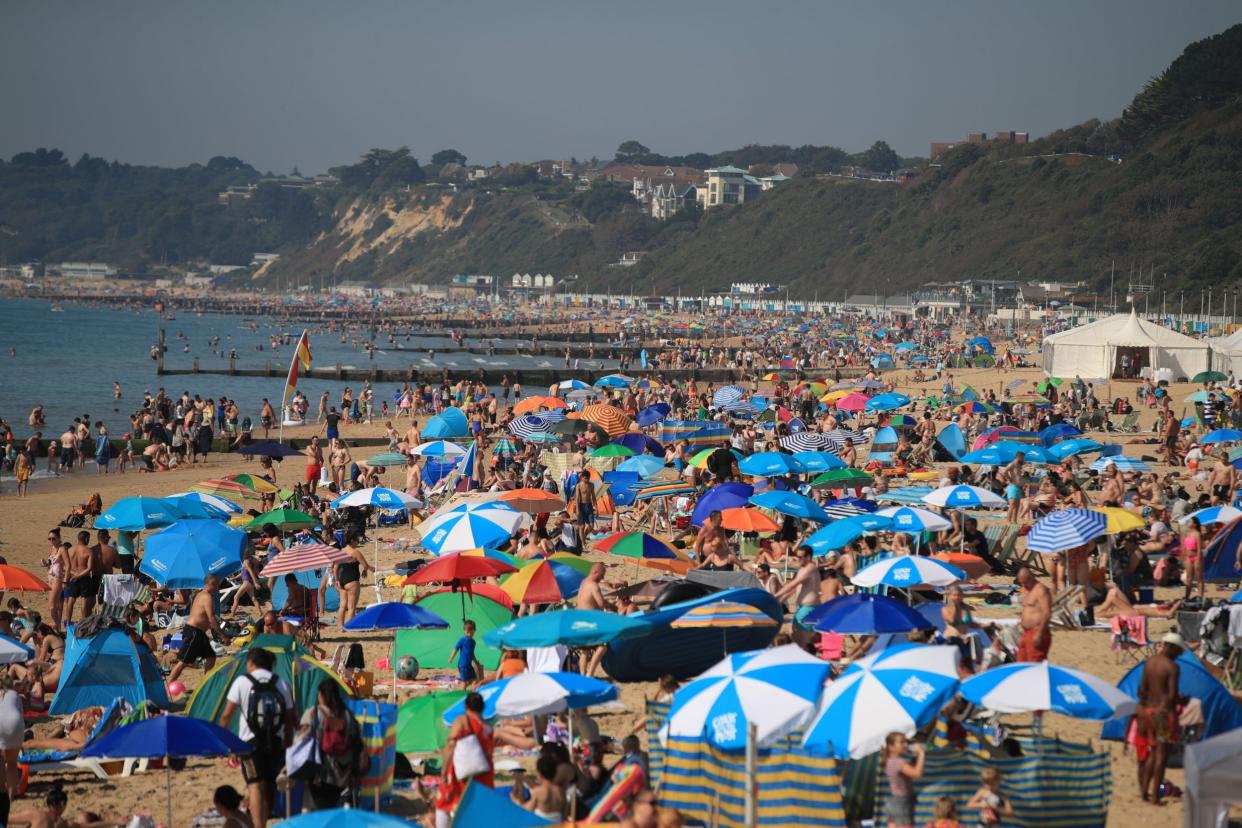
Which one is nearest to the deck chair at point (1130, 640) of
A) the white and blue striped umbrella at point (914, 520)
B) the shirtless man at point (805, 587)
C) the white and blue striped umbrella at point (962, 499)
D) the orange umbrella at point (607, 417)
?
the white and blue striped umbrella at point (914, 520)

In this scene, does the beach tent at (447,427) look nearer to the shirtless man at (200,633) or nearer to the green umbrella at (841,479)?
the green umbrella at (841,479)

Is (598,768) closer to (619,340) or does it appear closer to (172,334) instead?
(619,340)

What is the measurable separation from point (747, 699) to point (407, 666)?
3896mm

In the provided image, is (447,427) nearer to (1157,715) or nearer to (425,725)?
(425,725)

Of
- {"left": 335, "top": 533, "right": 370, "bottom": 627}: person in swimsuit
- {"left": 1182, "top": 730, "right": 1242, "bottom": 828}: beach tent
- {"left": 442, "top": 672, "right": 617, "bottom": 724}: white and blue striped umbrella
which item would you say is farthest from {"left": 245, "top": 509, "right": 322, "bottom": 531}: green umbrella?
{"left": 1182, "top": 730, "right": 1242, "bottom": 828}: beach tent

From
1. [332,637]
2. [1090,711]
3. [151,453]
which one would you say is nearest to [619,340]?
[151,453]

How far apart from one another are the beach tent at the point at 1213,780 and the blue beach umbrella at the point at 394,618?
5.09 metres

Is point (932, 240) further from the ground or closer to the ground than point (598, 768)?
further from the ground

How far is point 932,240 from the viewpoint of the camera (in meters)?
109

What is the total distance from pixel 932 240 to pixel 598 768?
350 feet

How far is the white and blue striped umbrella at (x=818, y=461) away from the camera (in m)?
16.4

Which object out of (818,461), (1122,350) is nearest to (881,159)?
(1122,350)

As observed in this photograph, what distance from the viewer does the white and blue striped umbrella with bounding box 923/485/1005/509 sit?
12.7 metres

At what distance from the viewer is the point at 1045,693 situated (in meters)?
6.59
